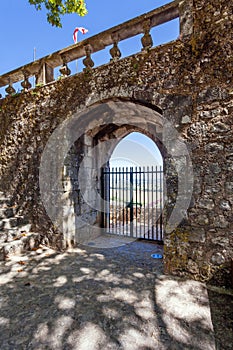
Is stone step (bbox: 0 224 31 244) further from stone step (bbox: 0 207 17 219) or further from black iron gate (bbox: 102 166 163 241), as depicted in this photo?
black iron gate (bbox: 102 166 163 241)

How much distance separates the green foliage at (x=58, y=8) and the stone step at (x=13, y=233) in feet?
13.0

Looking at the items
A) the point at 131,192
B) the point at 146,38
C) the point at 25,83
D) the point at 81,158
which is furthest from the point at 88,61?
the point at 131,192

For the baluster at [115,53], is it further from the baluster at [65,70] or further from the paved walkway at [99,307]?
the paved walkway at [99,307]

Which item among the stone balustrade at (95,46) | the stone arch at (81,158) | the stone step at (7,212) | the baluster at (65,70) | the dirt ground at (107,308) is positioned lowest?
the dirt ground at (107,308)

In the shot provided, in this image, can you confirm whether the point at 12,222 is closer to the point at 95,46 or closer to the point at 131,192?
the point at 131,192

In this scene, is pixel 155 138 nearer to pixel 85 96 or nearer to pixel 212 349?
pixel 85 96

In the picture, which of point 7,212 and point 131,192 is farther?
point 131,192

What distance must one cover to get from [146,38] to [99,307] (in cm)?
371

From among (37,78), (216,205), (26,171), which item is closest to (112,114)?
(37,78)

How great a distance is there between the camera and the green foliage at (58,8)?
11.0ft

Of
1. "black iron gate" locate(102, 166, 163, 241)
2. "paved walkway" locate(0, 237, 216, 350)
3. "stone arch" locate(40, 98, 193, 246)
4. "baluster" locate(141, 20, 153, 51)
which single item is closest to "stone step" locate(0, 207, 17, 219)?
"stone arch" locate(40, 98, 193, 246)

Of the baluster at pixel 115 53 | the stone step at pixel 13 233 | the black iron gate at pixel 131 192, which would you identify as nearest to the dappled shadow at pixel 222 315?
the black iron gate at pixel 131 192

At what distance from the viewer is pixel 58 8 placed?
3.46 m

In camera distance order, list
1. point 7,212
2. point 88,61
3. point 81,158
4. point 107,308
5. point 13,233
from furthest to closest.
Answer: point 81,158 < point 7,212 < point 13,233 < point 88,61 < point 107,308
